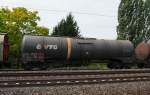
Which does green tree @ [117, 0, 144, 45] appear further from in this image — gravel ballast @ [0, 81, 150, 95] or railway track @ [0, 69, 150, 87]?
gravel ballast @ [0, 81, 150, 95]

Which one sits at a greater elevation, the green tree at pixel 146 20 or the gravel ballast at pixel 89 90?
the green tree at pixel 146 20

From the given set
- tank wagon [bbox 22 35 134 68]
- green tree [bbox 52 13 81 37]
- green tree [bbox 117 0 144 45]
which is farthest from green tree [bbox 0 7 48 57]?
tank wagon [bbox 22 35 134 68]

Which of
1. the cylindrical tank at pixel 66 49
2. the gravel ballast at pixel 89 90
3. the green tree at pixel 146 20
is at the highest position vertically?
the green tree at pixel 146 20

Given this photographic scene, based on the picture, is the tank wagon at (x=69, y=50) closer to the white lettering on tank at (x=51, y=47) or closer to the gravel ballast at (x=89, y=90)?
the white lettering on tank at (x=51, y=47)

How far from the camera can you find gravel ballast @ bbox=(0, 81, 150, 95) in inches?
727

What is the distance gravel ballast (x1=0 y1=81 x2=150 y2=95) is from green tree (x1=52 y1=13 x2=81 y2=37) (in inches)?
1915

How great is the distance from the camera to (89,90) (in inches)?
779

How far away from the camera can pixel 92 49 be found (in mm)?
37219

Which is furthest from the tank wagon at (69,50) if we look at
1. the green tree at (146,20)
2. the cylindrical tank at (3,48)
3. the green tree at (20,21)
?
the green tree at (20,21)

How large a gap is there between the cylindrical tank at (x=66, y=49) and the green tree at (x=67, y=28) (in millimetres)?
31954

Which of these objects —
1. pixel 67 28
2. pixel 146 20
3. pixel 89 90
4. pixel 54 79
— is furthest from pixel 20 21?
pixel 89 90

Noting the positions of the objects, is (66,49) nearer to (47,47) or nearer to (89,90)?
(47,47)

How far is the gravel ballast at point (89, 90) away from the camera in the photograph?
727 inches

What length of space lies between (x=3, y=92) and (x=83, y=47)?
19.2 m
